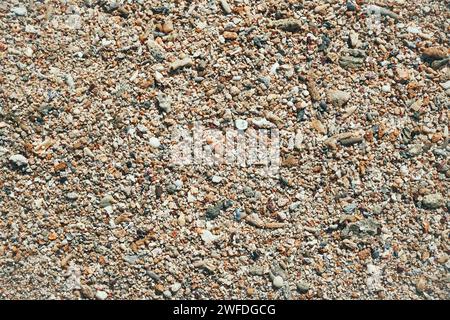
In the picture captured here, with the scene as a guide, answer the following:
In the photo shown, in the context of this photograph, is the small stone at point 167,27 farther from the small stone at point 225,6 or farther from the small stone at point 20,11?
the small stone at point 20,11

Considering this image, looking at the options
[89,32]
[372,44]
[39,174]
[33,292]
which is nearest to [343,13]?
[372,44]

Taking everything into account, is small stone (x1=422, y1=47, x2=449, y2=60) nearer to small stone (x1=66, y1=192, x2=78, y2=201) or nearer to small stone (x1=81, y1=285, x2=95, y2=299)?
small stone (x1=66, y1=192, x2=78, y2=201)

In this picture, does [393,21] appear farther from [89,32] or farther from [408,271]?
[89,32]

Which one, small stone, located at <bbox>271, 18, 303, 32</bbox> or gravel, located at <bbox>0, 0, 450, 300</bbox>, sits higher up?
small stone, located at <bbox>271, 18, 303, 32</bbox>

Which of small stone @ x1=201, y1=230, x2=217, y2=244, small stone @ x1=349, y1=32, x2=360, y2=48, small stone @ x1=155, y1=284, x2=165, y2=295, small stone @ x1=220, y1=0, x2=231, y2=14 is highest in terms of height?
small stone @ x1=220, y1=0, x2=231, y2=14

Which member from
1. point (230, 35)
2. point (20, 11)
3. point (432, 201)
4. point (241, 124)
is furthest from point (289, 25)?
point (20, 11)

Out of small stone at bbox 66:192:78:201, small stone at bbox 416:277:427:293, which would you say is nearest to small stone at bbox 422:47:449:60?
small stone at bbox 416:277:427:293

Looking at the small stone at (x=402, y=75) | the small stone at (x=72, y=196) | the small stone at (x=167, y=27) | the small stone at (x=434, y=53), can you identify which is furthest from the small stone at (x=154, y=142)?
the small stone at (x=434, y=53)
